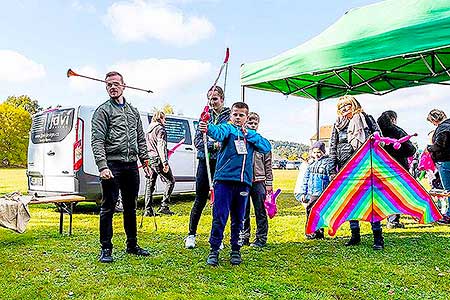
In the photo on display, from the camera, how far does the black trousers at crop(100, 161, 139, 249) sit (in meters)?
4.20

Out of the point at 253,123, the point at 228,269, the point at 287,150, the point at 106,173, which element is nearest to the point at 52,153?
the point at 106,173

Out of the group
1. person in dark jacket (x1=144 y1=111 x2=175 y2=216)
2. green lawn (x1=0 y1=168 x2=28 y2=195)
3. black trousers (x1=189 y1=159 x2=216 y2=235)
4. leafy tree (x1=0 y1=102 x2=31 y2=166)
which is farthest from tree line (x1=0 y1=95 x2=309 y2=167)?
black trousers (x1=189 y1=159 x2=216 y2=235)

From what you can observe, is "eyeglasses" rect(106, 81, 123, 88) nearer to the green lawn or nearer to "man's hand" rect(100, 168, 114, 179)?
"man's hand" rect(100, 168, 114, 179)

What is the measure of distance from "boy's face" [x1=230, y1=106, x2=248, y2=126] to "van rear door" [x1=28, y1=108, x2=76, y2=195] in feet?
12.9

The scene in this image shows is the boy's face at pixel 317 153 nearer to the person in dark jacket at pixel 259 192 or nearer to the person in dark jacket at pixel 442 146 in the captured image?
the person in dark jacket at pixel 259 192

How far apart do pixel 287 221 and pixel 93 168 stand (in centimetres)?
316

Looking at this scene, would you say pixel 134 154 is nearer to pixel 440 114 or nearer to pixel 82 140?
pixel 82 140

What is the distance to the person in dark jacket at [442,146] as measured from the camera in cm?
589

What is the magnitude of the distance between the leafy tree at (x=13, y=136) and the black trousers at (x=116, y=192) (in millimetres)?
47770

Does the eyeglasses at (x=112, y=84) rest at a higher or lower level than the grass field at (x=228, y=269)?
higher

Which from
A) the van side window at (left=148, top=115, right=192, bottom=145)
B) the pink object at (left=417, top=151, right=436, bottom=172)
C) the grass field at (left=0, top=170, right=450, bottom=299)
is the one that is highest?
the van side window at (left=148, top=115, right=192, bottom=145)

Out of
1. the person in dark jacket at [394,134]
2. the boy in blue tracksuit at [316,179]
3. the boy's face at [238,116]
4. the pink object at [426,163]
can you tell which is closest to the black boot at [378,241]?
the boy in blue tracksuit at [316,179]

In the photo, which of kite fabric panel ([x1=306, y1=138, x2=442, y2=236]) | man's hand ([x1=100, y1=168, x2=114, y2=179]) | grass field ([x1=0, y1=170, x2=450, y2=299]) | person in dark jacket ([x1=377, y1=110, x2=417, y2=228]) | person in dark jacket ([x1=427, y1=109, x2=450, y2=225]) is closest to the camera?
grass field ([x1=0, y1=170, x2=450, y2=299])

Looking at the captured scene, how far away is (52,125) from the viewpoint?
7652 mm
